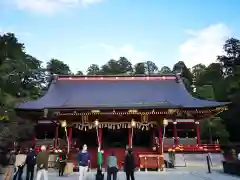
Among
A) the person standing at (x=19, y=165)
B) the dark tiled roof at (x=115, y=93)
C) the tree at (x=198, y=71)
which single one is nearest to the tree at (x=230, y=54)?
the tree at (x=198, y=71)

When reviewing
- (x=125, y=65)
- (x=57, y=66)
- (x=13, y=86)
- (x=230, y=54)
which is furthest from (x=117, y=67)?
(x=13, y=86)

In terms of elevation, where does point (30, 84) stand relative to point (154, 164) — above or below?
above

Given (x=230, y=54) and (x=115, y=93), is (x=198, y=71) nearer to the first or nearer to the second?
(x=230, y=54)

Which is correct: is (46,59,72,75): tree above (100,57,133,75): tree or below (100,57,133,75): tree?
below

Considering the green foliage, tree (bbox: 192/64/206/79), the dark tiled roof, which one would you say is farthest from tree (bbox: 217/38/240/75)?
the dark tiled roof

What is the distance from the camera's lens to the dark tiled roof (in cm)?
2548

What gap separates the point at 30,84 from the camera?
4666cm

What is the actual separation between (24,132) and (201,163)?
18.0m

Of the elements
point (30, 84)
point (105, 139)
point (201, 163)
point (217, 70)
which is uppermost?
point (217, 70)

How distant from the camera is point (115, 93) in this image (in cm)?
2817

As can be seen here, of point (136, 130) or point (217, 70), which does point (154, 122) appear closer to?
point (136, 130)

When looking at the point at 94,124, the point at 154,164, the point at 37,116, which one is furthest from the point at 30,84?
the point at 154,164

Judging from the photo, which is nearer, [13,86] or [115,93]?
[115,93]

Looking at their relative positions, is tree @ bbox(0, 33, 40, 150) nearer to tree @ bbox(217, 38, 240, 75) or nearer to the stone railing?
the stone railing
